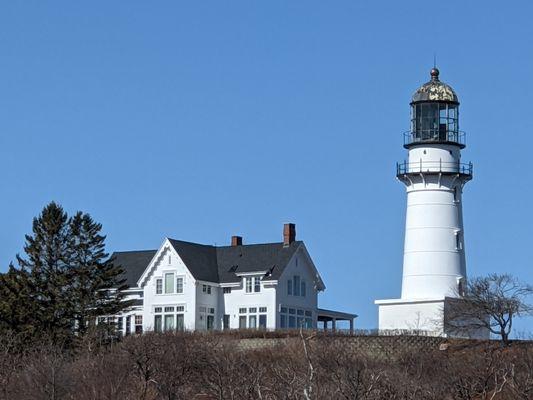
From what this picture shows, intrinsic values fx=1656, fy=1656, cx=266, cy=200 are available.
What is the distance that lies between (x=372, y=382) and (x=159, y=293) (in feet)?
96.1

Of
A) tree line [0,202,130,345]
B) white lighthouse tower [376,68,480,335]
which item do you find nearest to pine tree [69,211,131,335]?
tree line [0,202,130,345]

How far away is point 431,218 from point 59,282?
1717cm

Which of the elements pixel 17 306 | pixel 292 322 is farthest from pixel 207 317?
pixel 17 306

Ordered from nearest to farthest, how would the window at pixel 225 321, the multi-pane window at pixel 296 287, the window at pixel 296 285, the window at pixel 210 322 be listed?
the window at pixel 210 322
the window at pixel 225 321
the multi-pane window at pixel 296 287
the window at pixel 296 285

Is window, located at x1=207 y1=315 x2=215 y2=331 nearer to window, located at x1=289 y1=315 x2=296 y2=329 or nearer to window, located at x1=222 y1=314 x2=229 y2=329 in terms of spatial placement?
window, located at x1=222 y1=314 x2=229 y2=329

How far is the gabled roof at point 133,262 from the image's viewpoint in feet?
282

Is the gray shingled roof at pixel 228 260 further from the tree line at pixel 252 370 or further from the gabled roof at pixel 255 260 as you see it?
the tree line at pixel 252 370

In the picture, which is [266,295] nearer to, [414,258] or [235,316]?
[235,316]

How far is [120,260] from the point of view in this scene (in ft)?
291

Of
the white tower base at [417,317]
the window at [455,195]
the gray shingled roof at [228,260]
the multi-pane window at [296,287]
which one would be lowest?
the white tower base at [417,317]

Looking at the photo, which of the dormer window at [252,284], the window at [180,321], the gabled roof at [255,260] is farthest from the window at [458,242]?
the window at [180,321]

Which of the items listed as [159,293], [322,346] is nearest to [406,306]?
[322,346]

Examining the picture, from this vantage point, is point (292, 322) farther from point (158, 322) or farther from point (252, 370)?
point (252, 370)

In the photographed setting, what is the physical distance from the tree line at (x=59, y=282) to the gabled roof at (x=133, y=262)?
26.7ft
